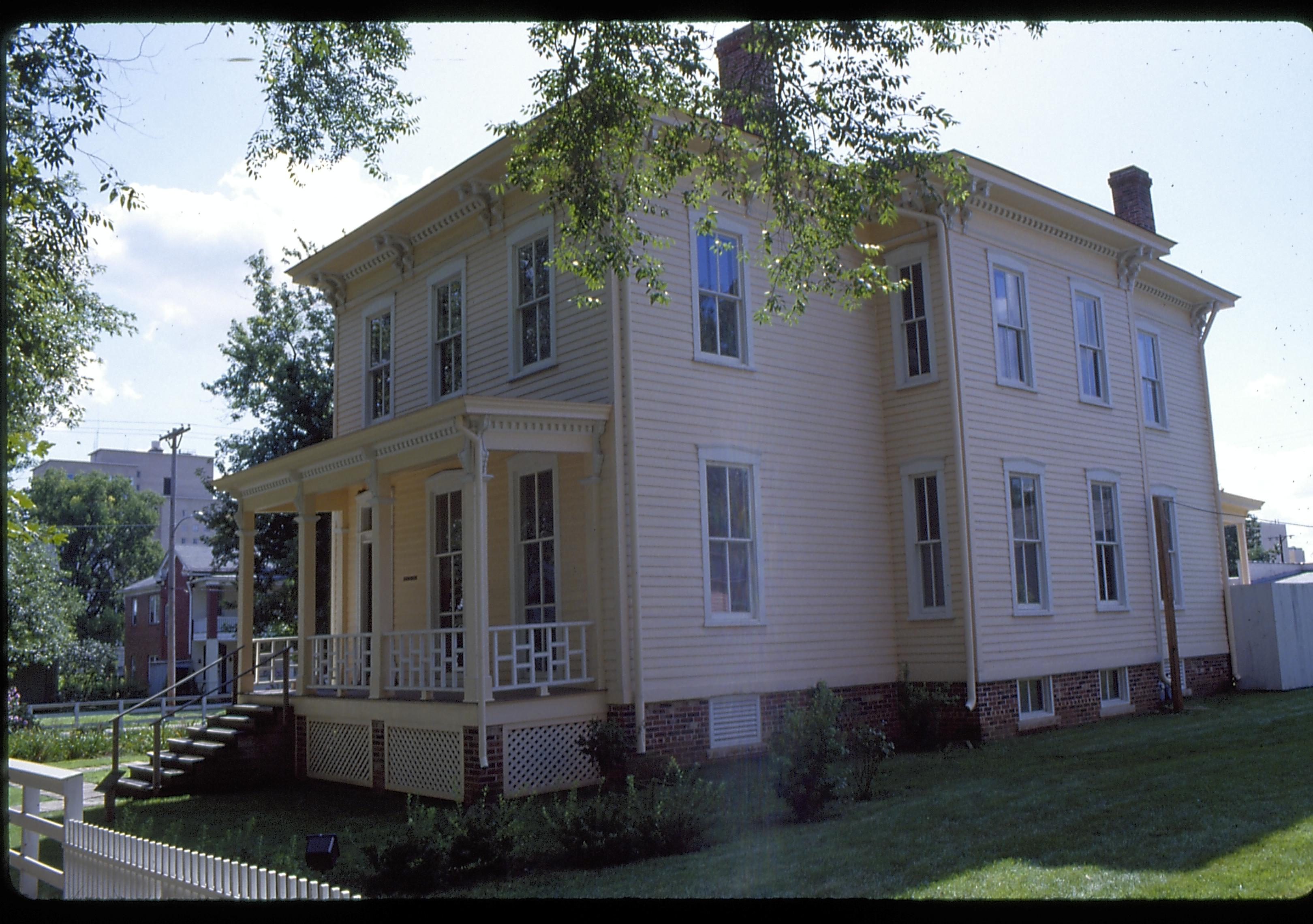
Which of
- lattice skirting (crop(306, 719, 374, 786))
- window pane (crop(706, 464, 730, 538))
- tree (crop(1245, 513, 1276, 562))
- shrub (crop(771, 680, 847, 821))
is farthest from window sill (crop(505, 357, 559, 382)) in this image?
tree (crop(1245, 513, 1276, 562))

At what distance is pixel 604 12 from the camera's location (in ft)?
31.0

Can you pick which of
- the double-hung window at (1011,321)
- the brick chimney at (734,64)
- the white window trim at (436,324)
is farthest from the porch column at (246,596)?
the double-hung window at (1011,321)

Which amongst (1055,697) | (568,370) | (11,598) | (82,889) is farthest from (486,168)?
(11,598)

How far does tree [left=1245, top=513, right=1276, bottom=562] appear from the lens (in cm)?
8025

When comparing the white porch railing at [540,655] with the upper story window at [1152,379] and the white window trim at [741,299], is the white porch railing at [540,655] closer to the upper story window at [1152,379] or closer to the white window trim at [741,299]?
the white window trim at [741,299]

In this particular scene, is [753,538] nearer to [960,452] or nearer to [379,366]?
[960,452]

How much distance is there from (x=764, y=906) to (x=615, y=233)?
712cm

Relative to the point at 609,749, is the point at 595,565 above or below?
above

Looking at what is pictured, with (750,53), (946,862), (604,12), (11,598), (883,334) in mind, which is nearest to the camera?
(946,862)

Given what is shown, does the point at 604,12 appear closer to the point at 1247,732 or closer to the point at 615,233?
the point at 615,233

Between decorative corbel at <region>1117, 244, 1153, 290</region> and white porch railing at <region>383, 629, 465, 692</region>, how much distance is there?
553 inches

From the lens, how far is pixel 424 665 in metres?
13.7

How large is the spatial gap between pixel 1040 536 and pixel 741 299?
637cm

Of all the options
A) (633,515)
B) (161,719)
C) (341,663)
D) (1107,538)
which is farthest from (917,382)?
(161,719)
